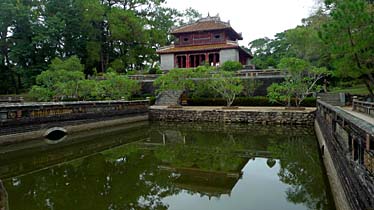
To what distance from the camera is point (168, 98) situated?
2542 centimetres

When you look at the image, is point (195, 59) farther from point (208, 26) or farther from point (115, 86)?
point (115, 86)

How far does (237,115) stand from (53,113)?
431 inches

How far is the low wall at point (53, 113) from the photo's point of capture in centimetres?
1175

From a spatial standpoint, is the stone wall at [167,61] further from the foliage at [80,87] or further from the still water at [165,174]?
the still water at [165,174]

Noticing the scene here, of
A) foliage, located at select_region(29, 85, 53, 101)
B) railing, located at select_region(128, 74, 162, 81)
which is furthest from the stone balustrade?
railing, located at select_region(128, 74, 162, 81)

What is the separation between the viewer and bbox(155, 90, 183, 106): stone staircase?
82.1 ft

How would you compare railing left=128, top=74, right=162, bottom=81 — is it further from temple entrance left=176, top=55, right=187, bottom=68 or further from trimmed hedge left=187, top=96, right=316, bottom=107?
temple entrance left=176, top=55, right=187, bottom=68

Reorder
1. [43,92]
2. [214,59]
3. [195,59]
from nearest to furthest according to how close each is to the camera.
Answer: [43,92]
[214,59]
[195,59]

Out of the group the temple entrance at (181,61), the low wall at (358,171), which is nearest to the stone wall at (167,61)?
the temple entrance at (181,61)

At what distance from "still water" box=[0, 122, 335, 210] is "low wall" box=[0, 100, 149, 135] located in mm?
1078

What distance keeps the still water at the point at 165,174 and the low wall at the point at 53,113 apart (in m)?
1.08

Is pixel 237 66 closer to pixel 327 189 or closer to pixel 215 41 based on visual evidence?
pixel 215 41

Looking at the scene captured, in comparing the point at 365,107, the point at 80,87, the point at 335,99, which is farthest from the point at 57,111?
the point at 335,99

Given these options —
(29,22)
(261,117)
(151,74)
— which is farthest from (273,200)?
(29,22)
